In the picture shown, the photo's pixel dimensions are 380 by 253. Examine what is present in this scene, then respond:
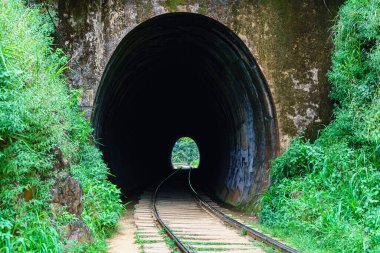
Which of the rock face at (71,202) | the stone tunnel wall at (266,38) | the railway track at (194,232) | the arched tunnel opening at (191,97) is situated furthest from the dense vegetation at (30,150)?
the arched tunnel opening at (191,97)

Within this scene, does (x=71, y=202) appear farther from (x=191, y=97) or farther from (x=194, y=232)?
(x=191, y=97)

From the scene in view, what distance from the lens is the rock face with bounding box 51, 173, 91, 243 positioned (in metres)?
5.70

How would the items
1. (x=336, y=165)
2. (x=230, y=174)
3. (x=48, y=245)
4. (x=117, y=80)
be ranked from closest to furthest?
(x=48, y=245) → (x=336, y=165) → (x=117, y=80) → (x=230, y=174)

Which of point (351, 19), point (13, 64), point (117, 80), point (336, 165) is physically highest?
point (351, 19)

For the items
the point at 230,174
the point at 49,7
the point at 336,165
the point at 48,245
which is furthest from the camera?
the point at 230,174

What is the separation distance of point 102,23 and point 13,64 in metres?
3.97

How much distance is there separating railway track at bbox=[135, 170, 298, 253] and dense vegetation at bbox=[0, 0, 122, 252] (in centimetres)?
94

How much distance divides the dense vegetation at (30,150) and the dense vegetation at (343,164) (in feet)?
10.9

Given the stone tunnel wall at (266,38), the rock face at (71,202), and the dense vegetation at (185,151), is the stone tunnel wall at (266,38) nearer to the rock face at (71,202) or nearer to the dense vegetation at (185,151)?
the rock face at (71,202)

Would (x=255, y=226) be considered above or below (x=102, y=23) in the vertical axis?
below

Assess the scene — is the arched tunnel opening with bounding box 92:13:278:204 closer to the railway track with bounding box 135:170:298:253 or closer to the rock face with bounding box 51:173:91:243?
the railway track with bounding box 135:170:298:253

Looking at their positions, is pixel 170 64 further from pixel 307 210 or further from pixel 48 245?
pixel 48 245

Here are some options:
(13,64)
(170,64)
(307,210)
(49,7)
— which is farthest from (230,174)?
(13,64)

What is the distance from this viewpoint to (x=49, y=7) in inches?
369
